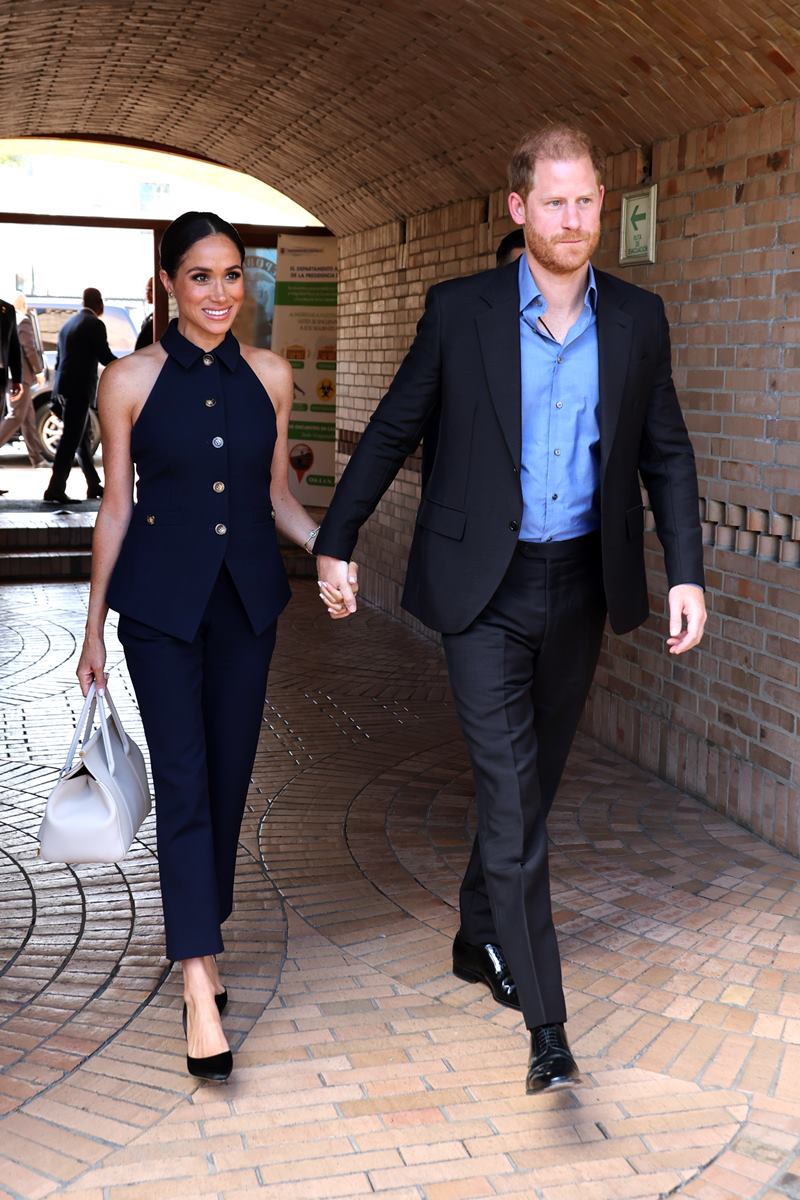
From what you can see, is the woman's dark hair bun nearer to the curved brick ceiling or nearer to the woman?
the woman

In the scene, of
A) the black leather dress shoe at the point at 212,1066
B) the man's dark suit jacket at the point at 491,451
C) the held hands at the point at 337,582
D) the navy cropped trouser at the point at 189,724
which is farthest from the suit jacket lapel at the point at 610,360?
the black leather dress shoe at the point at 212,1066

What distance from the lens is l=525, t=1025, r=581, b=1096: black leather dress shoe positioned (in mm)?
3131

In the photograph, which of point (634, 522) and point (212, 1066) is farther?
point (634, 522)

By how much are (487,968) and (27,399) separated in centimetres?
1622

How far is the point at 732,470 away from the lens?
210 inches

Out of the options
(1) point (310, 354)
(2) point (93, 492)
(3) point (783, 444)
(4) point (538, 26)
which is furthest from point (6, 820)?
(2) point (93, 492)

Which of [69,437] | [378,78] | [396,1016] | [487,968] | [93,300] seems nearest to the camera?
[396,1016]

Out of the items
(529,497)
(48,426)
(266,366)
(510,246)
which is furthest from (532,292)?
(48,426)

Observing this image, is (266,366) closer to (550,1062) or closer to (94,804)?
(94,804)

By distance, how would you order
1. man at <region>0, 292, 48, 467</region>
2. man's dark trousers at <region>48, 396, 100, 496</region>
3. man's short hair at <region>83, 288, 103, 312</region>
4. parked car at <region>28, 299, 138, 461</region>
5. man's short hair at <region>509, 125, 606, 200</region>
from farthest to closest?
parked car at <region>28, 299, 138, 461</region> → man at <region>0, 292, 48, 467</region> → man's short hair at <region>83, 288, 103, 312</region> → man's dark trousers at <region>48, 396, 100, 496</region> → man's short hair at <region>509, 125, 606, 200</region>

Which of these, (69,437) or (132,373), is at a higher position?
(132,373)

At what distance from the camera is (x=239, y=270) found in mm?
3418

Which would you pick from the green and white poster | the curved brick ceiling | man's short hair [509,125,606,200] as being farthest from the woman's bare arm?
the green and white poster

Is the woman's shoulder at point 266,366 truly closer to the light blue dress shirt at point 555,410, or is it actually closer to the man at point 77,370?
the light blue dress shirt at point 555,410
